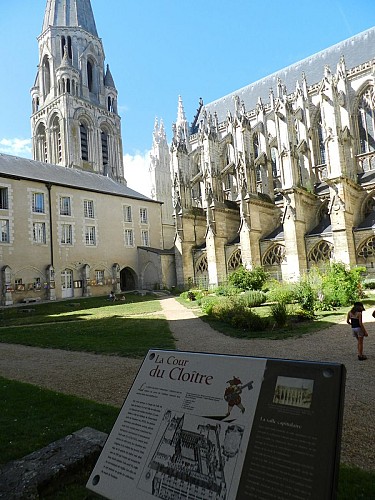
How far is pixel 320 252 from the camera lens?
877 inches

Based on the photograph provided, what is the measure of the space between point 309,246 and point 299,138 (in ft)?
30.1

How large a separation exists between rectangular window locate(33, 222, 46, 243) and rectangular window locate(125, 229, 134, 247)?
6.84 meters

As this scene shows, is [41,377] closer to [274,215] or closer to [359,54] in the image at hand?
[274,215]

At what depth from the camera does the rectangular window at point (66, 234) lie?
25.4 metres

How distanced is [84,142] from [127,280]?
22384 mm

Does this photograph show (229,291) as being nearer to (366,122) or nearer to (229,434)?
(229,434)

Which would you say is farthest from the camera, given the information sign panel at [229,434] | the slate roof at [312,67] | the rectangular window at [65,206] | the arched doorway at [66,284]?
the slate roof at [312,67]

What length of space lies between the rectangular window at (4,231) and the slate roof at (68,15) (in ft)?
118

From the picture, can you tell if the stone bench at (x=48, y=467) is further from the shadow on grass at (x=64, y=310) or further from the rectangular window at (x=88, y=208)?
the rectangular window at (x=88, y=208)

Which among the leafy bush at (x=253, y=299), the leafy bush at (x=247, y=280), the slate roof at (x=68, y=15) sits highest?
the slate roof at (x=68, y=15)

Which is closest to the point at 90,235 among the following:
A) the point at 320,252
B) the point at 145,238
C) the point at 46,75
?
the point at 145,238

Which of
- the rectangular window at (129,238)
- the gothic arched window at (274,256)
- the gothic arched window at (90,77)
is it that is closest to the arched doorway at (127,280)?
the rectangular window at (129,238)

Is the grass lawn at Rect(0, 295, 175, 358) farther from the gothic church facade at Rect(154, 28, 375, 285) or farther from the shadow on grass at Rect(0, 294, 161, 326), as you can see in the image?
the gothic church facade at Rect(154, 28, 375, 285)

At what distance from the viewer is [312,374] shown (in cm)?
174
